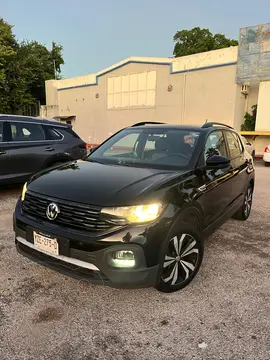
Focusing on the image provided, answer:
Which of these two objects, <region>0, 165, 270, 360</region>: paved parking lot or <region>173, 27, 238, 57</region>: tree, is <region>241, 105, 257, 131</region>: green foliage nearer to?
<region>0, 165, 270, 360</region>: paved parking lot

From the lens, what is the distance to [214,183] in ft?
11.2

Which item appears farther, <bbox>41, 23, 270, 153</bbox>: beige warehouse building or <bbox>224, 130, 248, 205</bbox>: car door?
<bbox>41, 23, 270, 153</bbox>: beige warehouse building

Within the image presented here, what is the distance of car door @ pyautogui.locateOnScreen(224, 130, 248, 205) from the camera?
415cm

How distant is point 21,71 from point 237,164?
98.4 feet

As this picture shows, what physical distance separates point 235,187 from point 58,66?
3614cm

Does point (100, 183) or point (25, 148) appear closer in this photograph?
point (100, 183)

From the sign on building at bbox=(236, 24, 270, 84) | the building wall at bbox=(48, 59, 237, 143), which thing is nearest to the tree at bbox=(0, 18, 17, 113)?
the building wall at bbox=(48, 59, 237, 143)

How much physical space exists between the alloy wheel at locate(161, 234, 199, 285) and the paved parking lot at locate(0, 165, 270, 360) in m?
0.18

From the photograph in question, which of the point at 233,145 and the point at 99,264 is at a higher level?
the point at 233,145

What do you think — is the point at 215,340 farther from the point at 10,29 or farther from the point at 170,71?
the point at 10,29

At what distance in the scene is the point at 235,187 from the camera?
165 inches

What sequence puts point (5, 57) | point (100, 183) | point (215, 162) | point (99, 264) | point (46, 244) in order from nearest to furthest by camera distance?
1. point (99, 264)
2. point (46, 244)
3. point (100, 183)
4. point (215, 162)
5. point (5, 57)

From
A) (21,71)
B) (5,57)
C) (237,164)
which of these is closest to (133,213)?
(237,164)

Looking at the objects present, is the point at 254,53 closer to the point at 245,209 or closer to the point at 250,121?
the point at 250,121
